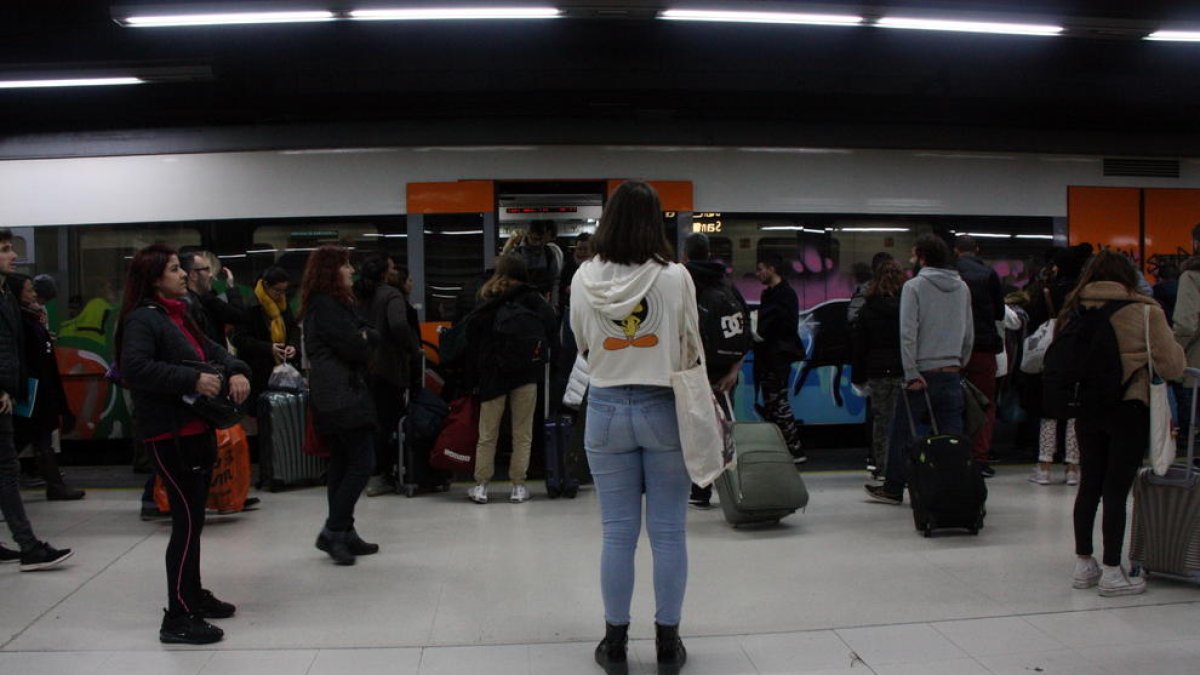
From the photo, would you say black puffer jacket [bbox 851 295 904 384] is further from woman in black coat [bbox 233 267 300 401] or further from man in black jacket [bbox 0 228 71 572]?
man in black jacket [bbox 0 228 71 572]

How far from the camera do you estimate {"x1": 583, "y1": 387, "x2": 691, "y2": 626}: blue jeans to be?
11.4 feet

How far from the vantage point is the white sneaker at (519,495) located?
6.88 meters

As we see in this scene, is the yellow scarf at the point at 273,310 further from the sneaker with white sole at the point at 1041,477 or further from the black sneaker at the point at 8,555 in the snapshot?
the sneaker with white sole at the point at 1041,477

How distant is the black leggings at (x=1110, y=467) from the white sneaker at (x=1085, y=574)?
0.05 m

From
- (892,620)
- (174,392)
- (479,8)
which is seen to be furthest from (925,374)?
(174,392)

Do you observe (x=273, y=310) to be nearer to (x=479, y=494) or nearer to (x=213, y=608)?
(x=479, y=494)

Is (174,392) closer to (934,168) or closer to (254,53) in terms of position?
(254,53)

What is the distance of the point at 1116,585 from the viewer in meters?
4.62

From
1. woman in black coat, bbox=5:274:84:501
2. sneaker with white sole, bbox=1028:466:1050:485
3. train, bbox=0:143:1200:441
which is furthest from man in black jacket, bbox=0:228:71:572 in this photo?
sneaker with white sole, bbox=1028:466:1050:485

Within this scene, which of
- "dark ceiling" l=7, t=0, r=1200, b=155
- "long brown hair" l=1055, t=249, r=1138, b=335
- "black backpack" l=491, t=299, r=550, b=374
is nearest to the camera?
"long brown hair" l=1055, t=249, r=1138, b=335

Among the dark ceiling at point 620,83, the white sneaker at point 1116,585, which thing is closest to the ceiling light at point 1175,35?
the dark ceiling at point 620,83

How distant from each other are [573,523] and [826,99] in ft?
17.2

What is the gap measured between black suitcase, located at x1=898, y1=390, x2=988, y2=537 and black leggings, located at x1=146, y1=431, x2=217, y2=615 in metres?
3.95

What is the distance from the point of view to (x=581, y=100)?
340 inches
